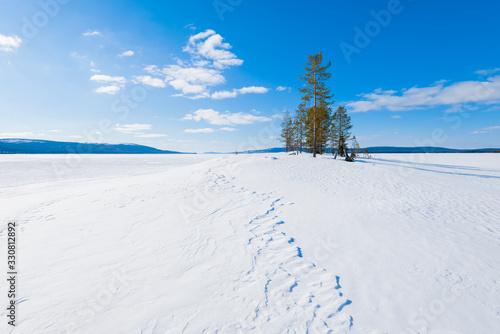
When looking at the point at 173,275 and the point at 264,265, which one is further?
the point at 264,265

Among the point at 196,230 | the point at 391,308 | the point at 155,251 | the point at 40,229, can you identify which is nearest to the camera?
the point at 391,308

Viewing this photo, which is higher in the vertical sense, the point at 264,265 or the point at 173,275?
the point at 264,265

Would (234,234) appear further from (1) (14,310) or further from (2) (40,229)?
(2) (40,229)

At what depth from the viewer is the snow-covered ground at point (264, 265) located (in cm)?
326

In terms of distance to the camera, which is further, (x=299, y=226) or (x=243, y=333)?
(x=299, y=226)

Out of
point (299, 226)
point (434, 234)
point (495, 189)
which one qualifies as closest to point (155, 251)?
point (299, 226)

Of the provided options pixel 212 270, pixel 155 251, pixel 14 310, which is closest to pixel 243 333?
pixel 212 270

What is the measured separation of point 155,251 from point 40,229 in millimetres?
5416

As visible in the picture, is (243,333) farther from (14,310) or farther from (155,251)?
(14,310)

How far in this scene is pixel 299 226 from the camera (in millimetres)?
6344

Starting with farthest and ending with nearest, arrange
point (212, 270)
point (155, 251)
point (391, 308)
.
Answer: point (155, 251), point (212, 270), point (391, 308)

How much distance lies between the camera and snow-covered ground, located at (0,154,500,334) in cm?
326

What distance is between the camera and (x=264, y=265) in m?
4.58

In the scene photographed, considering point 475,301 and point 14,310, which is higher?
point 475,301
